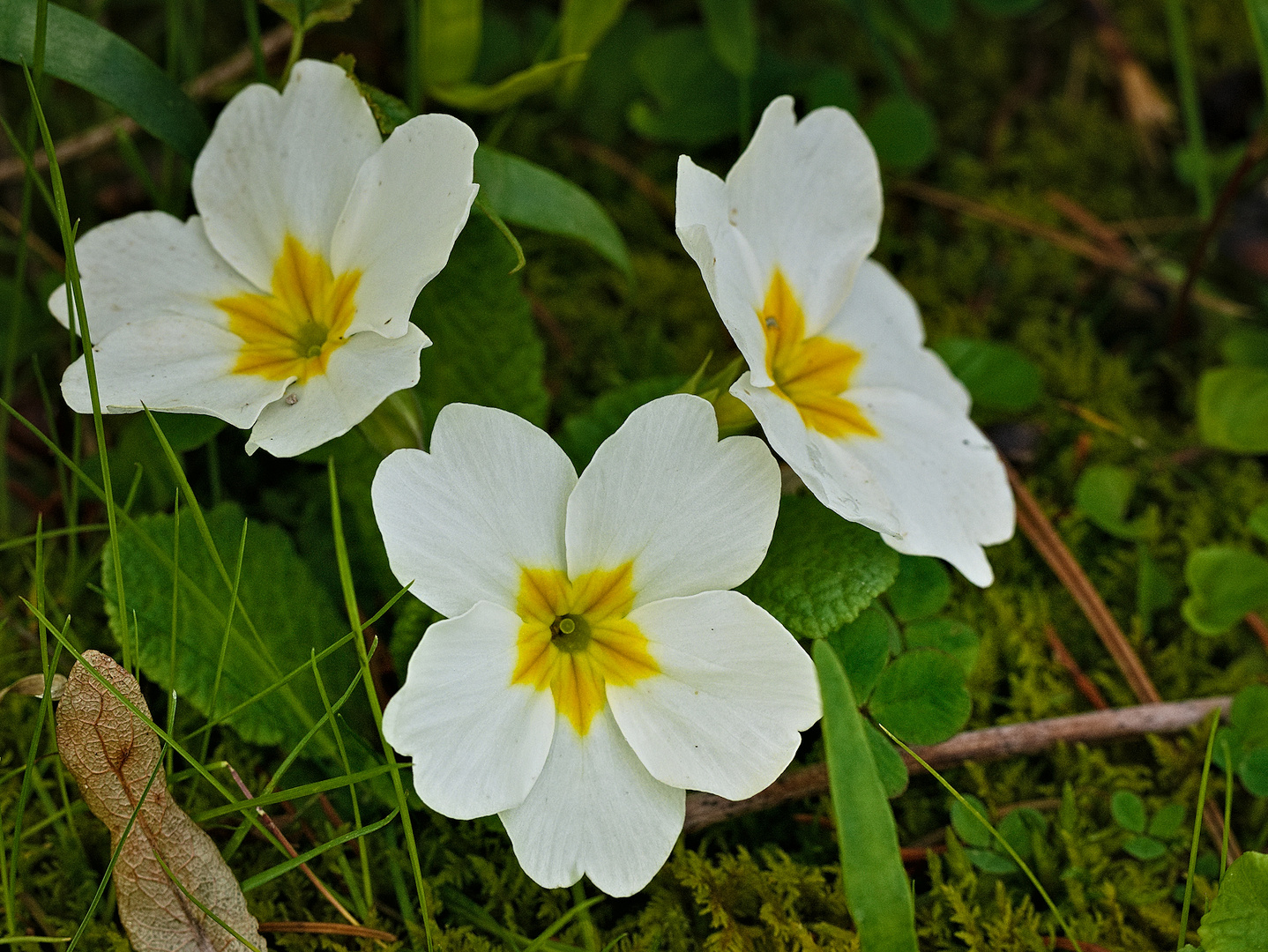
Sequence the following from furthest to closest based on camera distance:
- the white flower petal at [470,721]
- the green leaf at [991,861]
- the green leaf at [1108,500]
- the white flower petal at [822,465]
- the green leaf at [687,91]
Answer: the green leaf at [687,91] < the green leaf at [1108,500] < the green leaf at [991,861] < the white flower petal at [822,465] < the white flower petal at [470,721]

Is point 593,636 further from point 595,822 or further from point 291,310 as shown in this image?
point 291,310

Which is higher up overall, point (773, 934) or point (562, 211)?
point (562, 211)

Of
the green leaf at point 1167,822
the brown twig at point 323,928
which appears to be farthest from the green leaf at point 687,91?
the brown twig at point 323,928

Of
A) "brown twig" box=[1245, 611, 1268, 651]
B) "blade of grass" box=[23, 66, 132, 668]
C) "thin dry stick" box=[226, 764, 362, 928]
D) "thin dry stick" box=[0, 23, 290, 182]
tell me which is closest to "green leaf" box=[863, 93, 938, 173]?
"brown twig" box=[1245, 611, 1268, 651]

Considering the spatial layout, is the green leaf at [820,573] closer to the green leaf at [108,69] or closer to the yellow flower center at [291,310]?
the yellow flower center at [291,310]

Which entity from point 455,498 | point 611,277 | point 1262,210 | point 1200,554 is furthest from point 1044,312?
point 455,498

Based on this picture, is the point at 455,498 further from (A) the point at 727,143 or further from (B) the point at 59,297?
(A) the point at 727,143

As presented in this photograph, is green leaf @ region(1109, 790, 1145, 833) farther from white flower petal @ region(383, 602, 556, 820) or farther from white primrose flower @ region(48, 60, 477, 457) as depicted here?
white primrose flower @ region(48, 60, 477, 457)
